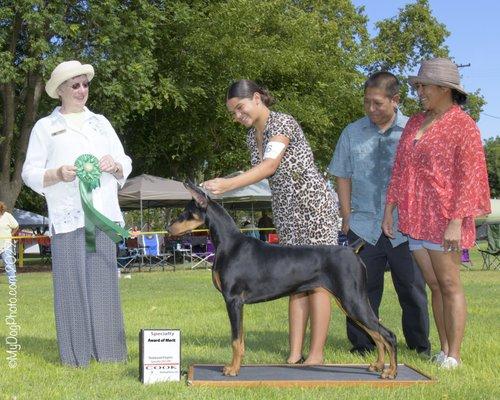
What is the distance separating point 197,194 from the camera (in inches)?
186

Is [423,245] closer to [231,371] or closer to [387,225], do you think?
[387,225]

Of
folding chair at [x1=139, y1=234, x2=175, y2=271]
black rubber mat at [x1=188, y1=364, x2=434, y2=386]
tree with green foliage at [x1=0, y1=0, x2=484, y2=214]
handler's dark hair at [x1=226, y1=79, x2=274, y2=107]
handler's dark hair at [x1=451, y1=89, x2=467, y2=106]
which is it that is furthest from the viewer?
folding chair at [x1=139, y1=234, x2=175, y2=271]

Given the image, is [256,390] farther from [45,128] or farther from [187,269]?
[187,269]

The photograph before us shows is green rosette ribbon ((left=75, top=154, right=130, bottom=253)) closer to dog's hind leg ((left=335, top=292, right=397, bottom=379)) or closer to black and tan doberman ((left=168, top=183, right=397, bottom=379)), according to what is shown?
black and tan doberman ((left=168, top=183, right=397, bottom=379))

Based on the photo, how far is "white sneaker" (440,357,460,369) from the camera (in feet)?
17.7

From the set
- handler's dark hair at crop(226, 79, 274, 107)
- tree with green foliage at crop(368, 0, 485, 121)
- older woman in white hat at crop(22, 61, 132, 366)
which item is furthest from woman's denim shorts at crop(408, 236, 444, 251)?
tree with green foliage at crop(368, 0, 485, 121)

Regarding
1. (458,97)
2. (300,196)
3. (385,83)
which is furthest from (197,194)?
(458,97)

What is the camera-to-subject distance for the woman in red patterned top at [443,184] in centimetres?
514

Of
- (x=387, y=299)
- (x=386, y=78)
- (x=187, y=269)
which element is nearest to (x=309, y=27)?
(x=187, y=269)

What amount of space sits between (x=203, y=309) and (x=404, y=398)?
554 cm

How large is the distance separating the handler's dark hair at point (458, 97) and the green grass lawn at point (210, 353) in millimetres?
1985

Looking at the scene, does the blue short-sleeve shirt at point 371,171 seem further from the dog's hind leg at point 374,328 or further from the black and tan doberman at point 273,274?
the dog's hind leg at point 374,328

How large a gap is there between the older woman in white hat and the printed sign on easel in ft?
3.11

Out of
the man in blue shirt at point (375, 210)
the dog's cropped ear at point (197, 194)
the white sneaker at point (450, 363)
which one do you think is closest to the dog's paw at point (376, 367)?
the white sneaker at point (450, 363)
